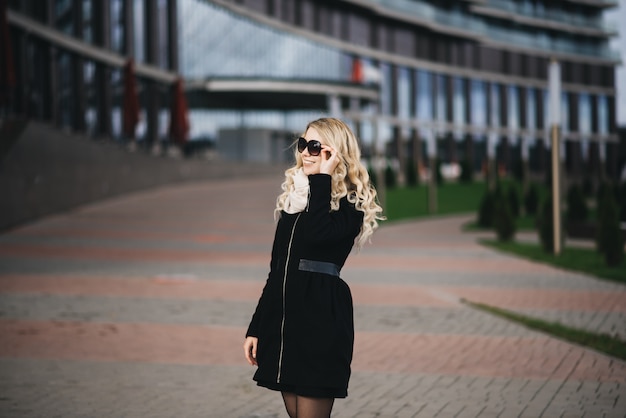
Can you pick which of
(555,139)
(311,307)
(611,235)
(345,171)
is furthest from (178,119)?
(311,307)

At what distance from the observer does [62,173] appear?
90.8ft

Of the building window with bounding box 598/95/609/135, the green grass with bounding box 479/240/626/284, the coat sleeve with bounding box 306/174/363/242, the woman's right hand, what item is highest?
the building window with bounding box 598/95/609/135

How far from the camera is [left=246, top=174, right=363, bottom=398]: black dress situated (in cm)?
392

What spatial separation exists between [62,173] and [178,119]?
43.9ft

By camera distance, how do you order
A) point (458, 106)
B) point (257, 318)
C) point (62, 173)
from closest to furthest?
point (257, 318)
point (62, 173)
point (458, 106)

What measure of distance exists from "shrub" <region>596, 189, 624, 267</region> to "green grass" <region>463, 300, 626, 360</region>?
6.25 metres

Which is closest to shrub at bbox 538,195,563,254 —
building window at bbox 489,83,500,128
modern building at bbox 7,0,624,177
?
modern building at bbox 7,0,624,177

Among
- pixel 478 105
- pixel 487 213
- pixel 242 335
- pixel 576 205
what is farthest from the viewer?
pixel 478 105

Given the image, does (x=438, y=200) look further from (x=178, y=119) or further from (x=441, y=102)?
(x=441, y=102)

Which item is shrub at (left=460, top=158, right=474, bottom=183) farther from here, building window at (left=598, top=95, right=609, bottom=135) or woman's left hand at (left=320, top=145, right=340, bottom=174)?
woman's left hand at (left=320, top=145, right=340, bottom=174)

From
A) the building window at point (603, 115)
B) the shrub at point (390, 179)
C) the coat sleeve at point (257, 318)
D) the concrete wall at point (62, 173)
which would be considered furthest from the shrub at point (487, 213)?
the building window at point (603, 115)

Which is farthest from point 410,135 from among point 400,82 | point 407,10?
point 407,10

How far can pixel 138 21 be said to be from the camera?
45.7 meters

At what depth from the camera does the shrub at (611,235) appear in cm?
1667
